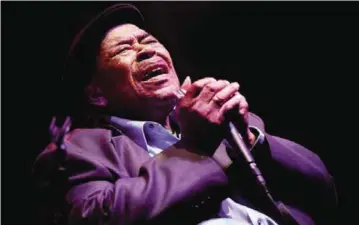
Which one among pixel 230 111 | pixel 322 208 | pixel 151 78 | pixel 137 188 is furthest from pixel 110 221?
pixel 322 208

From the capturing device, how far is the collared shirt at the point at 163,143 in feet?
5.40

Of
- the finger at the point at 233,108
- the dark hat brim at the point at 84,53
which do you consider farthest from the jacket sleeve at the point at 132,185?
the dark hat brim at the point at 84,53

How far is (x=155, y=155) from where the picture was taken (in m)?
1.60

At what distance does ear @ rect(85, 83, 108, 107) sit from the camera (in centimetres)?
217

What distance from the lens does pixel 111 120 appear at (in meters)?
1.98

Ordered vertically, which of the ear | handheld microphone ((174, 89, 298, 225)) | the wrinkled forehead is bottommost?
the ear

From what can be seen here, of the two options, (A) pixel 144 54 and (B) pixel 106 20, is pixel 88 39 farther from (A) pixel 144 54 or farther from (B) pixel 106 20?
(A) pixel 144 54

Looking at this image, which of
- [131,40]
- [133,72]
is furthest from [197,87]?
[131,40]

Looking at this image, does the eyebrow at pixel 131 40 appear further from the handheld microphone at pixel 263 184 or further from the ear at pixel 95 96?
the handheld microphone at pixel 263 184

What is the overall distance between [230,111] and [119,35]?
2.65 feet

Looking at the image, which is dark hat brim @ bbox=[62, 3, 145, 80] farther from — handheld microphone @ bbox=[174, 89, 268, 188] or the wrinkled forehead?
handheld microphone @ bbox=[174, 89, 268, 188]

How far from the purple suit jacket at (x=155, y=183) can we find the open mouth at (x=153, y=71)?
0.26 m

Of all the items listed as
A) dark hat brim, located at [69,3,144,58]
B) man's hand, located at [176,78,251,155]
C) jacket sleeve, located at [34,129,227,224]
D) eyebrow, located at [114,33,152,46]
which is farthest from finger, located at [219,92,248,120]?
dark hat brim, located at [69,3,144,58]

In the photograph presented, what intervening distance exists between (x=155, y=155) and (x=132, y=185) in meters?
0.14
